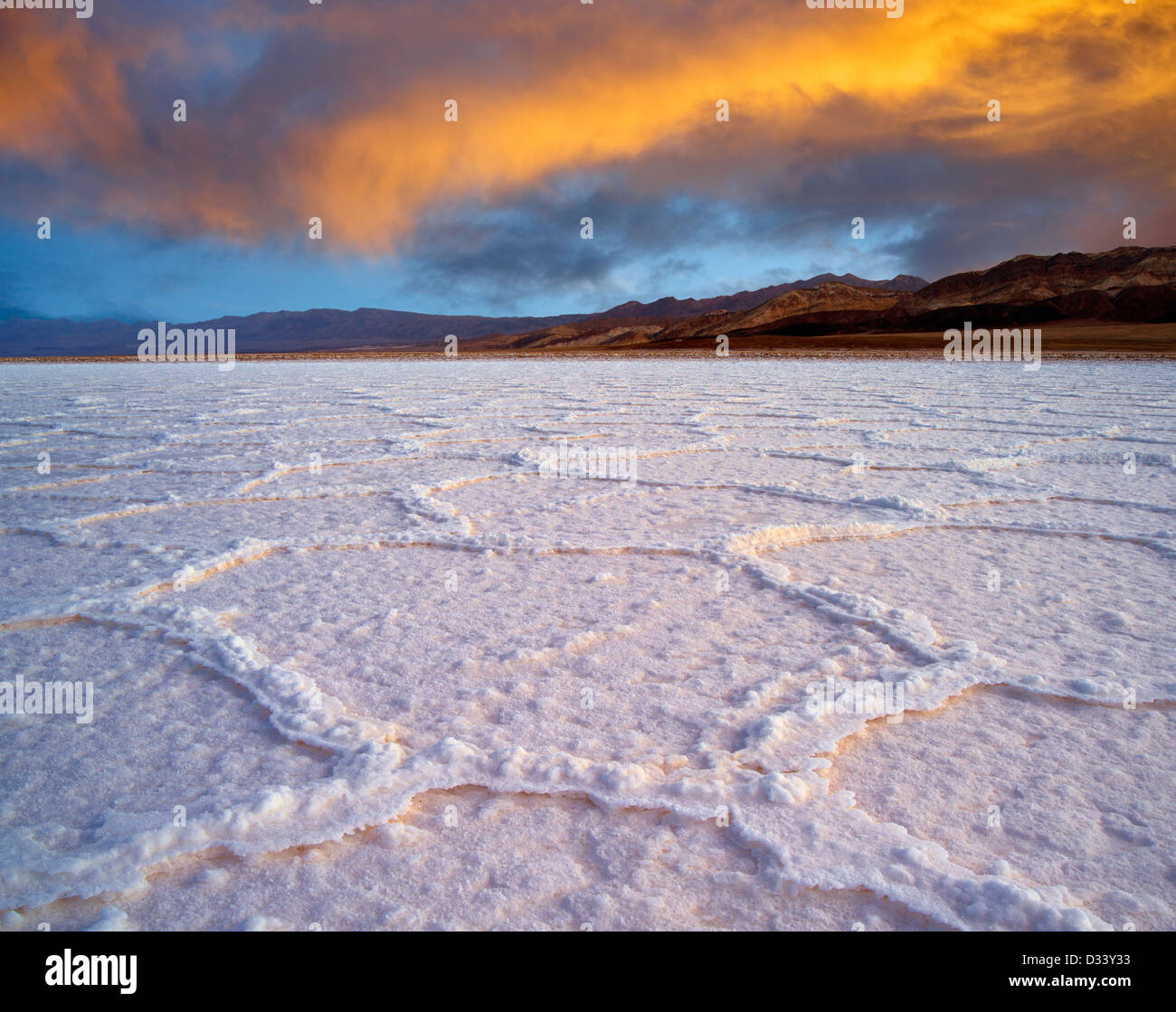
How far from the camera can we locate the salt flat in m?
0.92

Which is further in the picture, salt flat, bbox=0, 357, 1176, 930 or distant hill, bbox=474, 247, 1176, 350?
distant hill, bbox=474, 247, 1176, 350

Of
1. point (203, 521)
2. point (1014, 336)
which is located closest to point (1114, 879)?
point (203, 521)

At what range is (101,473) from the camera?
3.80 m

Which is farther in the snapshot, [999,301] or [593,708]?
[999,301]

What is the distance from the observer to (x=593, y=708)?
136cm

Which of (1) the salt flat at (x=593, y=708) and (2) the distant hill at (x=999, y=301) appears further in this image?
(2) the distant hill at (x=999, y=301)

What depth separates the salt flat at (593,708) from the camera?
3.03 ft

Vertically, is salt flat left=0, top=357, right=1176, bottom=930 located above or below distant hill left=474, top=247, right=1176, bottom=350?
below

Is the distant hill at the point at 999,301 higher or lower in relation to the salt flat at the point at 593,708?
higher
